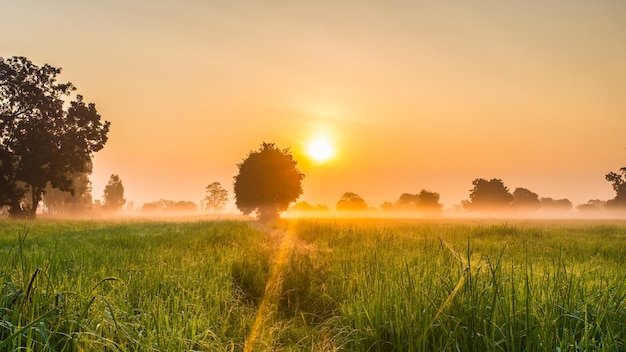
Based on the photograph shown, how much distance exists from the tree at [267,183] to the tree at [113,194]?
9101 centimetres

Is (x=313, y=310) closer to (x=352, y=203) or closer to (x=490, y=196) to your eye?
(x=490, y=196)

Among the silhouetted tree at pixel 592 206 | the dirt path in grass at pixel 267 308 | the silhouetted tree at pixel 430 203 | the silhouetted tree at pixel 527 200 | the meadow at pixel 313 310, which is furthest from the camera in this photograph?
the silhouetted tree at pixel 592 206

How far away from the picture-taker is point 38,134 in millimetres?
33188

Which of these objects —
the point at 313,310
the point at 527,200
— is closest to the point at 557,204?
the point at 527,200

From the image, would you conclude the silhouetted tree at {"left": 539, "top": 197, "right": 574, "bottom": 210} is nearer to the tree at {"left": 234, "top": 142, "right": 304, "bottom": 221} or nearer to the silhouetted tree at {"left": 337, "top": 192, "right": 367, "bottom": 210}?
the silhouetted tree at {"left": 337, "top": 192, "right": 367, "bottom": 210}

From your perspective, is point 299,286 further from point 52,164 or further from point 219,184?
point 219,184

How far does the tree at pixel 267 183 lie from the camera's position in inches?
2026

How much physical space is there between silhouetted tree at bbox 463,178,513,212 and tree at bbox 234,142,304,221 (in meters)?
73.9

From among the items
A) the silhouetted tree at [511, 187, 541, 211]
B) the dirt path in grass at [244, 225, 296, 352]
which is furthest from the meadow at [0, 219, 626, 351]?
the silhouetted tree at [511, 187, 541, 211]

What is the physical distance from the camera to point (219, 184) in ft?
485

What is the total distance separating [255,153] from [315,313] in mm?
48145

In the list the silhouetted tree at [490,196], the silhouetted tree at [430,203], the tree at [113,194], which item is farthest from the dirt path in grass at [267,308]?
the tree at [113,194]

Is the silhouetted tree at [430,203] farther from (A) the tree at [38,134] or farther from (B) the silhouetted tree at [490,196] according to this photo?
(A) the tree at [38,134]

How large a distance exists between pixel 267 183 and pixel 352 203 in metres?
101
